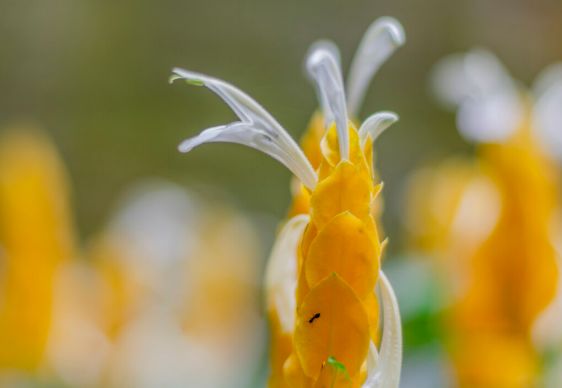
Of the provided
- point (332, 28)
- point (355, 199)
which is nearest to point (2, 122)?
point (332, 28)

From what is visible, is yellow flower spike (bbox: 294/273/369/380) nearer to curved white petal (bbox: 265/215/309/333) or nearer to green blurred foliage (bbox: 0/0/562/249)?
curved white petal (bbox: 265/215/309/333)

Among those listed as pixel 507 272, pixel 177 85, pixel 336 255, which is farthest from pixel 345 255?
pixel 177 85

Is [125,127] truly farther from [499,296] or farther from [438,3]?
[499,296]

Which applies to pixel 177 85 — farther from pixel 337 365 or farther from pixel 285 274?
pixel 337 365

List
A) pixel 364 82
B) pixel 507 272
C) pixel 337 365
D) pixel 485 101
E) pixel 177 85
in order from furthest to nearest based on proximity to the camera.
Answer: pixel 177 85
pixel 485 101
pixel 507 272
pixel 364 82
pixel 337 365

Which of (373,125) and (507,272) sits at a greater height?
(373,125)
